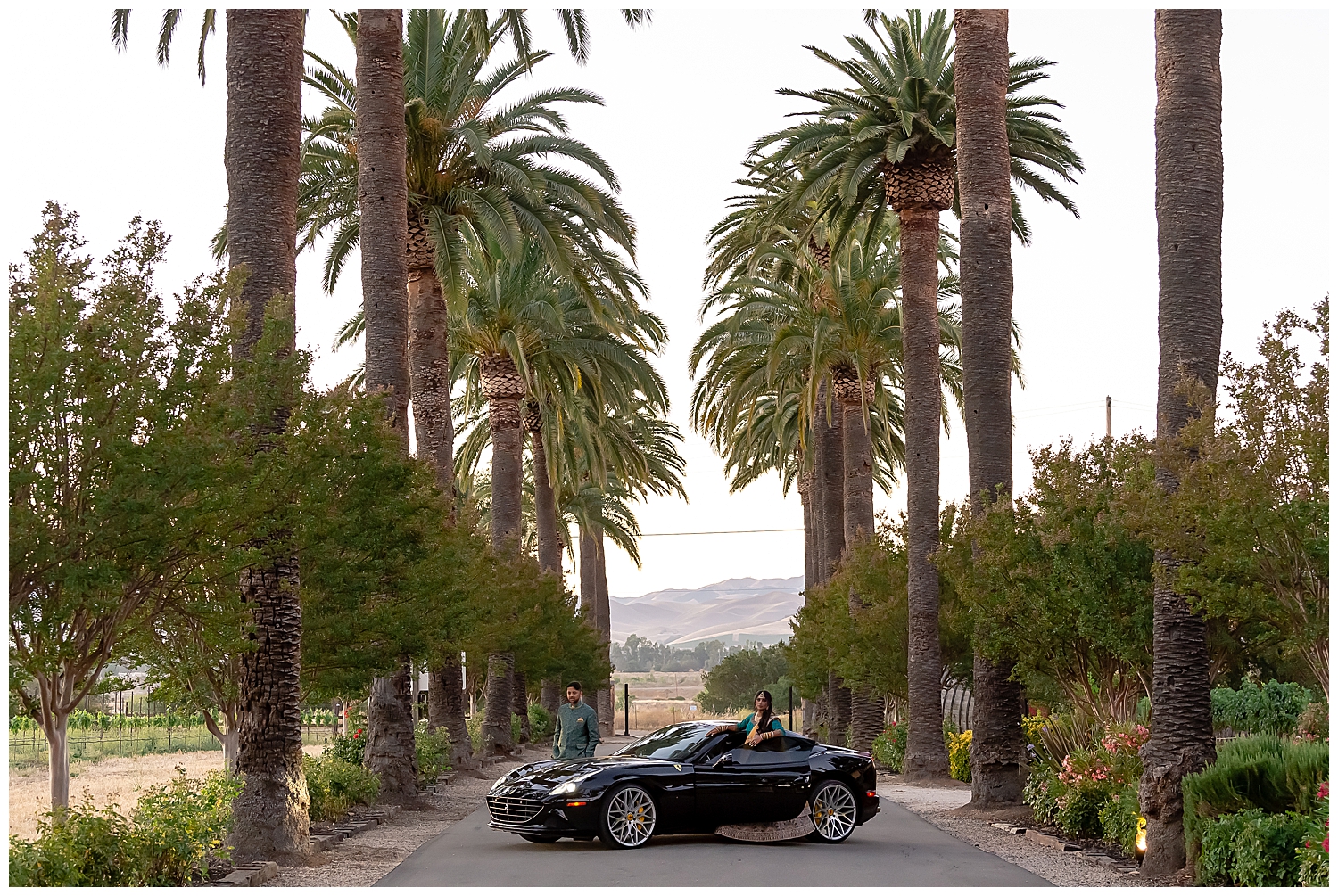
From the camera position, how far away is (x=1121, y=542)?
55.1 ft

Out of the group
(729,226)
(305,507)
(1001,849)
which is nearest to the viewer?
(305,507)

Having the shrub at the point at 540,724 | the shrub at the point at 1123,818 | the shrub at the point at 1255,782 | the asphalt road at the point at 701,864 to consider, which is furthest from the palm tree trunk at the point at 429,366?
the shrub at the point at 540,724

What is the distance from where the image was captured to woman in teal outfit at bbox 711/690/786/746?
51.2ft

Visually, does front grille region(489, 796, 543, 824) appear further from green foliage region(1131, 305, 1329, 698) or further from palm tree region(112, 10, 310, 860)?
green foliage region(1131, 305, 1329, 698)

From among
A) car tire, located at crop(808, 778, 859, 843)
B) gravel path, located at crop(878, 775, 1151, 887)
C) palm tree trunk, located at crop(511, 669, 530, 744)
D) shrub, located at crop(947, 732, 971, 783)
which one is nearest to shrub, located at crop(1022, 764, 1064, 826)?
gravel path, located at crop(878, 775, 1151, 887)

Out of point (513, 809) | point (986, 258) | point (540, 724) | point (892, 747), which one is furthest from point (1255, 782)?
point (540, 724)

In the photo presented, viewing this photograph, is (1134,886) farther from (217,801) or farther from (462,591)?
(462,591)

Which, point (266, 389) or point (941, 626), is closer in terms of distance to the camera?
point (266, 389)

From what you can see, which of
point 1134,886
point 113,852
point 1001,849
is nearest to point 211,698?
point 113,852

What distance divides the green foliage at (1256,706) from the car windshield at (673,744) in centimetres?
1514

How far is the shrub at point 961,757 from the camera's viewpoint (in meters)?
27.4

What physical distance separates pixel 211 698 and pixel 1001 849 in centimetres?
992

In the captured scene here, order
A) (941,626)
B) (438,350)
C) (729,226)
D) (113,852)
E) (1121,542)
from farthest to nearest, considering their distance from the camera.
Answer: (729,226), (941,626), (438,350), (1121,542), (113,852)

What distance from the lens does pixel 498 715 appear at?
37.8 m
